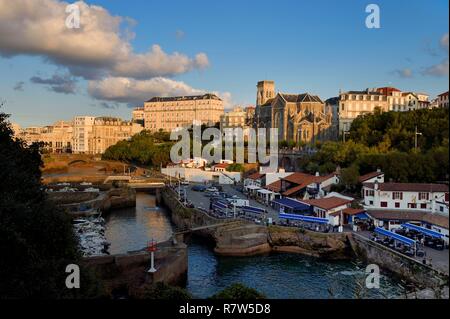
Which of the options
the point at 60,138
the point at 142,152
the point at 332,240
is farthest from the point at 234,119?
the point at 332,240

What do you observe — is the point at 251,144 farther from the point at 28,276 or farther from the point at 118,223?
the point at 28,276

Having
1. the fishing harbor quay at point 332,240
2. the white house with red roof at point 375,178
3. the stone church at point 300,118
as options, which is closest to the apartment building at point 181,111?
the stone church at point 300,118

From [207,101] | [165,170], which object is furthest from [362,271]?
[207,101]

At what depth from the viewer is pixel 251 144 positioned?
74000mm

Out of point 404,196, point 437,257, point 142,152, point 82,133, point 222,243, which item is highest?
point 82,133

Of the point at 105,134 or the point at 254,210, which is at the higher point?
the point at 105,134

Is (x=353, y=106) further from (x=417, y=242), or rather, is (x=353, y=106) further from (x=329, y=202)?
(x=417, y=242)

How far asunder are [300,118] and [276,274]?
50851 millimetres

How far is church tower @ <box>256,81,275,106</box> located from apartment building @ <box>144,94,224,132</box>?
82.3ft

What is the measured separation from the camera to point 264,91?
3959 inches

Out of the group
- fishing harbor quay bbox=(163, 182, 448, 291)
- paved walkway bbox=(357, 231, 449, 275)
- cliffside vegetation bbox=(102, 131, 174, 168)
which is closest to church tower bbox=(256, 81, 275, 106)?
cliffside vegetation bbox=(102, 131, 174, 168)

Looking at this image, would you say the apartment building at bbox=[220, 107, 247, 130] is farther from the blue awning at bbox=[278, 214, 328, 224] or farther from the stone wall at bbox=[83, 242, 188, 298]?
the stone wall at bbox=[83, 242, 188, 298]

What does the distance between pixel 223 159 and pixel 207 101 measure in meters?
57.8
